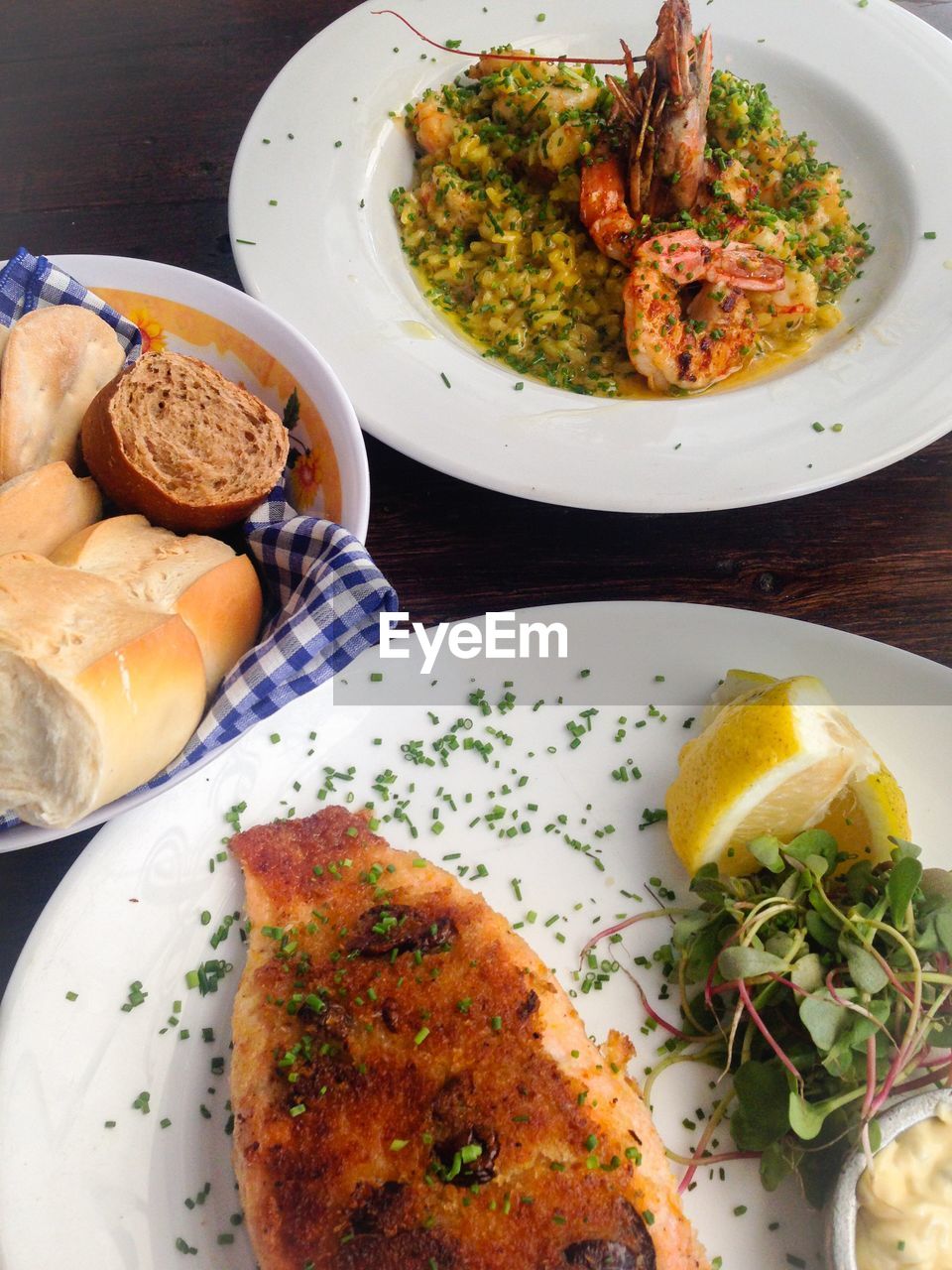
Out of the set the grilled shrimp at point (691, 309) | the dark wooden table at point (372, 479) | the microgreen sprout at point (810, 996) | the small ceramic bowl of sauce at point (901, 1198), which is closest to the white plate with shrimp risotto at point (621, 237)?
the grilled shrimp at point (691, 309)

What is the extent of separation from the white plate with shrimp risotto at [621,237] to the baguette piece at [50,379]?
0.55m

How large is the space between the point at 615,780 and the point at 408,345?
1088 mm

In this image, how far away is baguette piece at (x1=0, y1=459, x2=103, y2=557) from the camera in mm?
1617

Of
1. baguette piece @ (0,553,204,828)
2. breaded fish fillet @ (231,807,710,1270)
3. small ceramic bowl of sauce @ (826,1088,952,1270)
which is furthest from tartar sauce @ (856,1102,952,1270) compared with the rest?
baguette piece @ (0,553,204,828)

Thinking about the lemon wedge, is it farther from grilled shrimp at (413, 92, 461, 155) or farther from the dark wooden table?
grilled shrimp at (413, 92, 461, 155)

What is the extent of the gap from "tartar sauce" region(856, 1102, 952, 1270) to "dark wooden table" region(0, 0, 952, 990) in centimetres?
97

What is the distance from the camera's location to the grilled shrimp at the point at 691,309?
2412mm

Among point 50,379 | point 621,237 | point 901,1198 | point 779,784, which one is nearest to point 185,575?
point 50,379

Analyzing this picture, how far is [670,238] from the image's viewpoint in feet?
8.32

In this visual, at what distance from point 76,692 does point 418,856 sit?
28.2 inches

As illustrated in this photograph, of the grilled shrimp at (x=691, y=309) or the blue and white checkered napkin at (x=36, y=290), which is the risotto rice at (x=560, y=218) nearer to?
the grilled shrimp at (x=691, y=309)

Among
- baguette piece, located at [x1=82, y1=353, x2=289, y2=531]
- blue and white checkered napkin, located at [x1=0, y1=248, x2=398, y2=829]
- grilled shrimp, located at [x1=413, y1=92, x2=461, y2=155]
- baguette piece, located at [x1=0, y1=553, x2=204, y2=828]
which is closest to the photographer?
baguette piece, located at [x1=0, y1=553, x2=204, y2=828]

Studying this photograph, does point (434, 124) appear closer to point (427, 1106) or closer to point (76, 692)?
point (76, 692)

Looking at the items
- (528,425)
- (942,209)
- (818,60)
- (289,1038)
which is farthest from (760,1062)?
(818,60)
